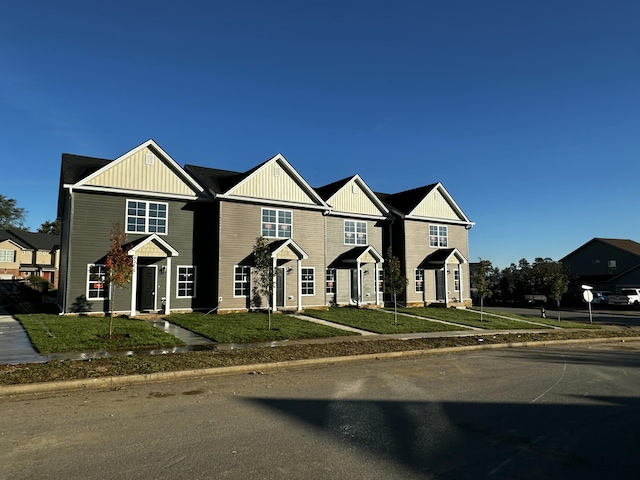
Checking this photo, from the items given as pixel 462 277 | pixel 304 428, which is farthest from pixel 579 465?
pixel 462 277

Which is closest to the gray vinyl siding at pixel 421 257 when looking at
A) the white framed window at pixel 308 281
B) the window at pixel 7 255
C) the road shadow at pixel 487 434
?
the white framed window at pixel 308 281

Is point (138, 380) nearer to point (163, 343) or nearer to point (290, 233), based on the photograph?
point (163, 343)

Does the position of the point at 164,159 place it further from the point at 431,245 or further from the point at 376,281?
the point at 431,245

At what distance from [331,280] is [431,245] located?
27.4ft

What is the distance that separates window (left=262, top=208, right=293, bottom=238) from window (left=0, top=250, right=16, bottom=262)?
4473 cm

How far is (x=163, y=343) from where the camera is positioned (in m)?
12.9

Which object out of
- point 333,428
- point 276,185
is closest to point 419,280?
point 276,185

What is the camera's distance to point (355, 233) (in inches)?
1141

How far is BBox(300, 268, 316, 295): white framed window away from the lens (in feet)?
82.1

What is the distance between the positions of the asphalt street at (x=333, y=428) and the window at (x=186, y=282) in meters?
13.7

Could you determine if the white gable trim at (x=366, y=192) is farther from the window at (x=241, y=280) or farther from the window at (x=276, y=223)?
the window at (x=241, y=280)

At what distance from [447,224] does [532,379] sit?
23622 mm

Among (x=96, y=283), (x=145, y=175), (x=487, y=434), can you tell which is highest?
(x=145, y=175)

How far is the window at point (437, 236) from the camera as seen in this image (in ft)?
103
